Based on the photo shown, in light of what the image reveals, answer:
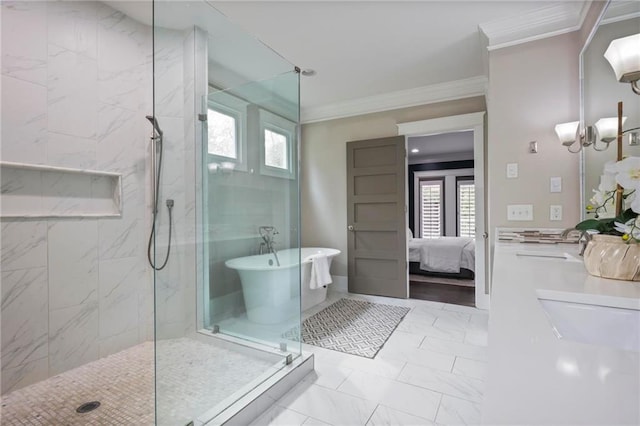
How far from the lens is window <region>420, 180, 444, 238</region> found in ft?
25.3

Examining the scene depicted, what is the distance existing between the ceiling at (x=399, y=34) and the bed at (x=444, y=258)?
2483mm

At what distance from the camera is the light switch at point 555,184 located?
7.42 ft

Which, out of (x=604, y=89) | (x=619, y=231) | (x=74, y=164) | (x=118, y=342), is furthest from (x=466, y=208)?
(x=74, y=164)

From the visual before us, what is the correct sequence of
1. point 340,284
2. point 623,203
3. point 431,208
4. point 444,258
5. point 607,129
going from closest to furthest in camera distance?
1. point 623,203
2. point 607,129
3. point 340,284
4. point 444,258
5. point 431,208

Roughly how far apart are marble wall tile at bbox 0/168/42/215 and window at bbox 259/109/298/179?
1.47 meters

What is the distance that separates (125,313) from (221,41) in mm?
2211

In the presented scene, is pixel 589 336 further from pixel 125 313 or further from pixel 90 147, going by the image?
pixel 90 147

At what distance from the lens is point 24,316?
1865mm

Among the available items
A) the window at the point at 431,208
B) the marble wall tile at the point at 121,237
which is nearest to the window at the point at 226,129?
the marble wall tile at the point at 121,237

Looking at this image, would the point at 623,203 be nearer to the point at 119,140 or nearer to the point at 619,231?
the point at 619,231

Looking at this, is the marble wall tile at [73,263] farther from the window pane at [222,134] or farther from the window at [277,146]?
the window at [277,146]

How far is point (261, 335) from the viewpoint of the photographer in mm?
2219

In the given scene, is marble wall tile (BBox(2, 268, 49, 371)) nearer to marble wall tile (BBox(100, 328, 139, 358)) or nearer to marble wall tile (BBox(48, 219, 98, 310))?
marble wall tile (BBox(48, 219, 98, 310))

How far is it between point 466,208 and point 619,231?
273 inches
